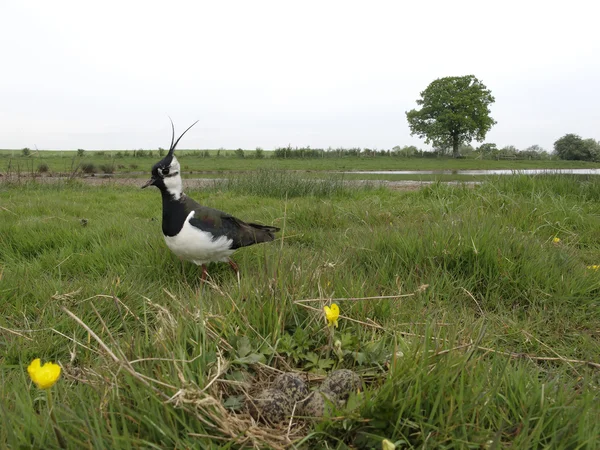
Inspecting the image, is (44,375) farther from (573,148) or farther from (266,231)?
(573,148)

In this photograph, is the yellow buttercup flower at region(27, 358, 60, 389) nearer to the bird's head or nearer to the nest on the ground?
the nest on the ground

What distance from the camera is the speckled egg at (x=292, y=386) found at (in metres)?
1.48

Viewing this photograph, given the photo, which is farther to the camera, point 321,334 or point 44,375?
point 321,334

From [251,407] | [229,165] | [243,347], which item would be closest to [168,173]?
[243,347]

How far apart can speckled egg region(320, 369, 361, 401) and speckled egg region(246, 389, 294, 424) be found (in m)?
0.15

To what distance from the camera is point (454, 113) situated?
49312 mm

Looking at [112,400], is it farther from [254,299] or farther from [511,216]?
[511,216]

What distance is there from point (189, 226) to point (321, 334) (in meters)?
1.87

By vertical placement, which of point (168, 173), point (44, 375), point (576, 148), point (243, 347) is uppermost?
point (576, 148)

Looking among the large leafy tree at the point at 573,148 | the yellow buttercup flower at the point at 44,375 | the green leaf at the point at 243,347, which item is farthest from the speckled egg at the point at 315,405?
the large leafy tree at the point at 573,148

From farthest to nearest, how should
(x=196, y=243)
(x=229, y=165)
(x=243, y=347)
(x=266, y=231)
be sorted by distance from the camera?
(x=229, y=165)
(x=266, y=231)
(x=196, y=243)
(x=243, y=347)

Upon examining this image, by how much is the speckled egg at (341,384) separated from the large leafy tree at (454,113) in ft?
168

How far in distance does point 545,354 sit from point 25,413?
103 inches

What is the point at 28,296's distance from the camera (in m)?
3.05
